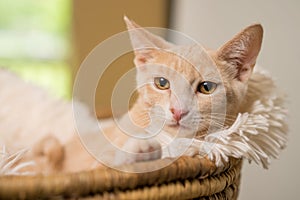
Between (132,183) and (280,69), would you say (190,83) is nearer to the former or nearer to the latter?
(132,183)

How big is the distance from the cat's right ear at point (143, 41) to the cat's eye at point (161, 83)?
6cm

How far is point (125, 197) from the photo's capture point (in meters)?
0.47

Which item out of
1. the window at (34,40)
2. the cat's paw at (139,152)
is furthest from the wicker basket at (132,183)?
the window at (34,40)

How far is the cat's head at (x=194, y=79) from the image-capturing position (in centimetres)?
66

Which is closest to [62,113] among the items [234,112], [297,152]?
[234,112]

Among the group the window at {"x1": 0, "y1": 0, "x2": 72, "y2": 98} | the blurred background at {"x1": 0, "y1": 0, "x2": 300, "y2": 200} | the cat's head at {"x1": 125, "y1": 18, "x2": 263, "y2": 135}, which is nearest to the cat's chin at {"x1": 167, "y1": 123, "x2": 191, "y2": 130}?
the cat's head at {"x1": 125, "y1": 18, "x2": 263, "y2": 135}

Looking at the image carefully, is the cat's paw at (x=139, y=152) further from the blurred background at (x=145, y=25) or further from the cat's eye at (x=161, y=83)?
the blurred background at (x=145, y=25)

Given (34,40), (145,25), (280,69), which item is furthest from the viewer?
(34,40)

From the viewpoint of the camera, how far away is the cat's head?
2.16 feet

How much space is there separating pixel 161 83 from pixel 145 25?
41.9 inches

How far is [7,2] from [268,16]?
48.9 inches

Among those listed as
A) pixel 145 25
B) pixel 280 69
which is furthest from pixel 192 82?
pixel 145 25

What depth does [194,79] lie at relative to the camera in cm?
67

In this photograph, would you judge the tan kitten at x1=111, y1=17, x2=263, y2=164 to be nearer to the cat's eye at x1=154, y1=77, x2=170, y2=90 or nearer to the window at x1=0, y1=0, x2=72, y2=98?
the cat's eye at x1=154, y1=77, x2=170, y2=90
